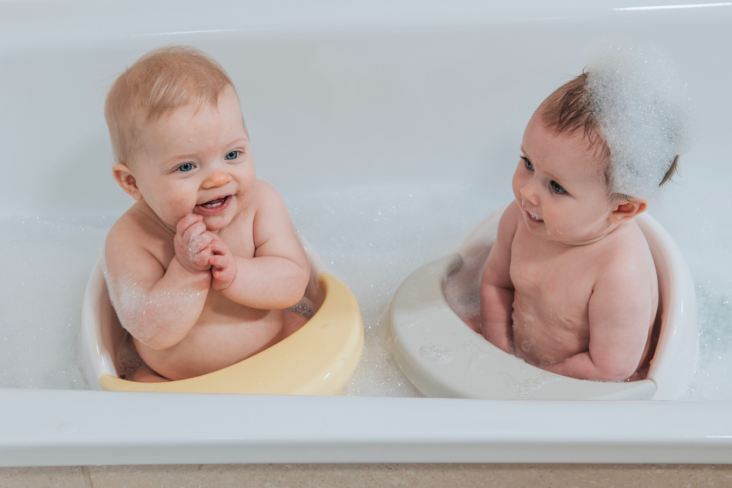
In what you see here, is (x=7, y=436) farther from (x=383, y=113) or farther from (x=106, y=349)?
(x=383, y=113)

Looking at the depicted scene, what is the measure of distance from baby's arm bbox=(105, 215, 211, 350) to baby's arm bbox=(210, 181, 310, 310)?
3 cm

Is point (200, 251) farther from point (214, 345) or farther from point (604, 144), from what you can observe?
point (604, 144)

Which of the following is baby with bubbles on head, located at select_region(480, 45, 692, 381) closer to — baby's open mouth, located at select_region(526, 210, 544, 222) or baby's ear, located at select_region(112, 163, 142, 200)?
baby's open mouth, located at select_region(526, 210, 544, 222)

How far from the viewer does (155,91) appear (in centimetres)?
71

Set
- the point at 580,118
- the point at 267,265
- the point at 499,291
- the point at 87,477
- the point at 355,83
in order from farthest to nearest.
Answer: the point at 355,83 < the point at 499,291 < the point at 267,265 < the point at 580,118 < the point at 87,477

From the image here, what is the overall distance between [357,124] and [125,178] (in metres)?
0.61

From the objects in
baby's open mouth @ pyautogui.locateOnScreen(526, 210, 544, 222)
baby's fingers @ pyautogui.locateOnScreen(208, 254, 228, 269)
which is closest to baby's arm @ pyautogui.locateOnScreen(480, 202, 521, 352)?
baby's open mouth @ pyautogui.locateOnScreen(526, 210, 544, 222)

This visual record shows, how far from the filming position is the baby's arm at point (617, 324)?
814 mm

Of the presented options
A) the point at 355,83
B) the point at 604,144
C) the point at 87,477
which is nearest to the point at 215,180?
the point at 87,477

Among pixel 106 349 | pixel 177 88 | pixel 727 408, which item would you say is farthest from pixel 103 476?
pixel 727 408

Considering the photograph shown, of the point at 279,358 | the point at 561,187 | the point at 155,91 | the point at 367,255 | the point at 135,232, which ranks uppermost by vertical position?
the point at 155,91

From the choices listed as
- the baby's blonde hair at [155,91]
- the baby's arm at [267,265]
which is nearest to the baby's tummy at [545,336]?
the baby's arm at [267,265]

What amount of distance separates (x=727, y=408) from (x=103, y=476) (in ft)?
2.08

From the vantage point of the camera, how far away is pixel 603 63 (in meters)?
0.80
